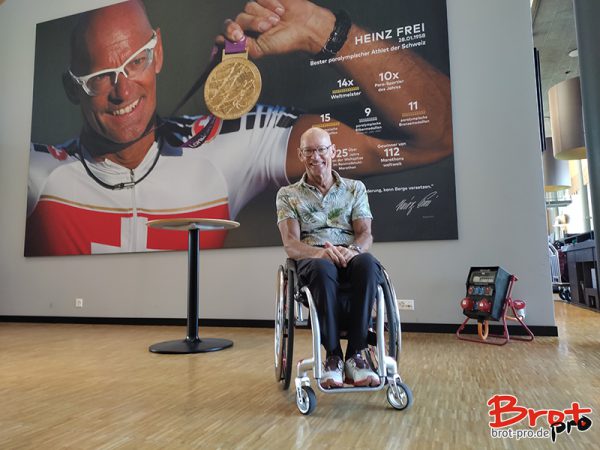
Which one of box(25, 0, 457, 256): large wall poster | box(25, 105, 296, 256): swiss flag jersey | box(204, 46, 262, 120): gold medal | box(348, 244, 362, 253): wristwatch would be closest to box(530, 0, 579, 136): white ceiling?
box(25, 0, 457, 256): large wall poster

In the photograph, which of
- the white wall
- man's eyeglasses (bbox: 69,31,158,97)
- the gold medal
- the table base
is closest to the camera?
the table base

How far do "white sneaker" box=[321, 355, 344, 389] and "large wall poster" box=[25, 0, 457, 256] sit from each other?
6.60ft

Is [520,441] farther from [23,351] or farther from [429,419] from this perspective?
[23,351]

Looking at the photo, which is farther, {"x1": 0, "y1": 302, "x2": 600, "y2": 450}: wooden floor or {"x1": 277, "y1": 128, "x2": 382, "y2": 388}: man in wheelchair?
{"x1": 277, "y1": 128, "x2": 382, "y2": 388}: man in wheelchair

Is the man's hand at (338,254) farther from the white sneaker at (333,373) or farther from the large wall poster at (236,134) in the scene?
the large wall poster at (236,134)

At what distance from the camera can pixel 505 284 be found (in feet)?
9.37

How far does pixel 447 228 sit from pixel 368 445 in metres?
2.34

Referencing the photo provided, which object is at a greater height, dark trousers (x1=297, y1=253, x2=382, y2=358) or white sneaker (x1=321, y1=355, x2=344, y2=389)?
dark trousers (x1=297, y1=253, x2=382, y2=358)

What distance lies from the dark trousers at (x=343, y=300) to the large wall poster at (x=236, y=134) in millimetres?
1936

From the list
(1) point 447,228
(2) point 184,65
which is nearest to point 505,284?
(1) point 447,228

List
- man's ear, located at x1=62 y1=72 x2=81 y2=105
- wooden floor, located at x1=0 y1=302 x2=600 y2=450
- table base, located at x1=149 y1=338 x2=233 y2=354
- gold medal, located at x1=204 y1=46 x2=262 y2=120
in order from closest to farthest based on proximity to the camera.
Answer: wooden floor, located at x1=0 y1=302 x2=600 y2=450 < table base, located at x1=149 y1=338 x2=233 y2=354 < gold medal, located at x1=204 y1=46 x2=262 y2=120 < man's ear, located at x1=62 y1=72 x2=81 y2=105

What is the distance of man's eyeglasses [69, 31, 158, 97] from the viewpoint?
4.32 metres

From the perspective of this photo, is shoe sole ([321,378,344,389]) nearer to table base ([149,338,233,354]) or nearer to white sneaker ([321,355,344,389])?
white sneaker ([321,355,344,389])

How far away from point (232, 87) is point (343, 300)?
9.64 feet
